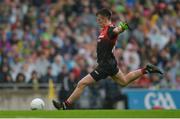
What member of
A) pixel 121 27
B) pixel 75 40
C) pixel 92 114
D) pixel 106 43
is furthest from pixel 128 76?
pixel 75 40

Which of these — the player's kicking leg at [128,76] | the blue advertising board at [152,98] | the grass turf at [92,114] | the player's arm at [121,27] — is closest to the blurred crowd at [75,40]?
the blue advertising board at [152,98]

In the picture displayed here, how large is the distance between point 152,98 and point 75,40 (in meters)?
3.87

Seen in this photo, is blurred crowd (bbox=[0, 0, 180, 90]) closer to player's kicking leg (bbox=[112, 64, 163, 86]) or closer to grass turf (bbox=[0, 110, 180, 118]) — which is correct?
player's kicking leg (bbox=[112, 64, 163, 86])

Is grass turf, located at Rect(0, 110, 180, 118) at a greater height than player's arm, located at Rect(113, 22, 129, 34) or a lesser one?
lesser

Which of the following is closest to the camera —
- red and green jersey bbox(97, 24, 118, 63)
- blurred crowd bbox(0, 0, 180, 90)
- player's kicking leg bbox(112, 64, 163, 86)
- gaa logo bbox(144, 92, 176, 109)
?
red and green jersey bbox(97, 24, 118, 63)

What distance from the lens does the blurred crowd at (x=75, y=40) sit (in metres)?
25.0

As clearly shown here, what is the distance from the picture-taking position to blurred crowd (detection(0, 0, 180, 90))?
82.1 ft

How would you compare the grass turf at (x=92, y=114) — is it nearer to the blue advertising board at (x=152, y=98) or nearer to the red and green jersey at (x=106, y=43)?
the red and green jersey at (x=106, y=43)

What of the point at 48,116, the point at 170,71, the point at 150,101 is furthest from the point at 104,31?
the point at 170,71

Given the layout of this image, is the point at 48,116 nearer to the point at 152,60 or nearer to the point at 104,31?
the point at 104,31

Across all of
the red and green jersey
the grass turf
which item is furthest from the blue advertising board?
the grass turf

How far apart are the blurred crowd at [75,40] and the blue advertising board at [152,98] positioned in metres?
0.81

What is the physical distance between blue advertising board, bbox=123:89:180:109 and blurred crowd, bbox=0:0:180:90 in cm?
81

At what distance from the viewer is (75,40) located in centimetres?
2677
